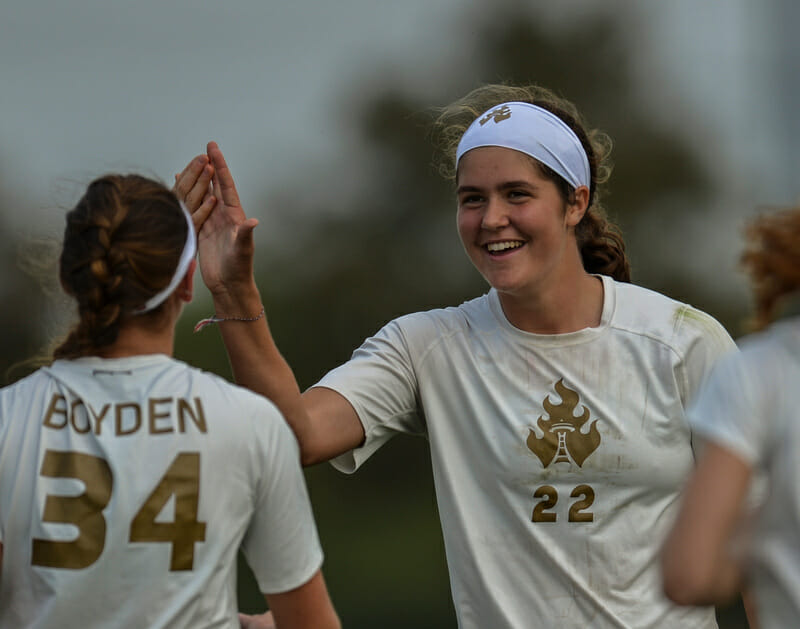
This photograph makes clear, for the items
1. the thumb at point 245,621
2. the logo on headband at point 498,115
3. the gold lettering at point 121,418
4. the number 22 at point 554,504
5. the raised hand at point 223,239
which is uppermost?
the logo on headband at point 498,115

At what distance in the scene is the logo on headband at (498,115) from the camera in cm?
314

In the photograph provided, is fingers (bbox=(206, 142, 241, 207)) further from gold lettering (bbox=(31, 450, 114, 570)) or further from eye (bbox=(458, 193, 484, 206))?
gold lettering (bbox=(31, 450, 114, 570))

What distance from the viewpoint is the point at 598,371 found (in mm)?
2984

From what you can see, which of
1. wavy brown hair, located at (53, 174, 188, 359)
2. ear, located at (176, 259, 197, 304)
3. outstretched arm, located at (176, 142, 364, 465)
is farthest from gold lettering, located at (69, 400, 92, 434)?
outstretched arm, located at (176, 142, 364, 465)

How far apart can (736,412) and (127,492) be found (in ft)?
3.19

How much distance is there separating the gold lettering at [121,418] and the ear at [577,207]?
1.48m

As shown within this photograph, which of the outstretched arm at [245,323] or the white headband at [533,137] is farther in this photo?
the white headband at [533,137]

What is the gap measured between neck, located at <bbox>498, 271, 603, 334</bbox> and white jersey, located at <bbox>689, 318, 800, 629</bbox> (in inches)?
48.1

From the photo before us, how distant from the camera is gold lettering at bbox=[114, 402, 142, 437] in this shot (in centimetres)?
201

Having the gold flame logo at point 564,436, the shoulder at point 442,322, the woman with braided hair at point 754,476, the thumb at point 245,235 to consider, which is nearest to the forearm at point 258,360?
the thumb at point 245,235

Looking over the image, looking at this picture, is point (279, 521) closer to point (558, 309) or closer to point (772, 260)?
point (772, 260)

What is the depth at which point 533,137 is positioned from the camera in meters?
3.08

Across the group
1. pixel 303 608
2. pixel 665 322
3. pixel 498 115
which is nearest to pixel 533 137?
pixel 498 115

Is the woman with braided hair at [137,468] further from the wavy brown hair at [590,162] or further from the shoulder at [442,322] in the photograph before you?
the wavy brown hair at [590,162]
